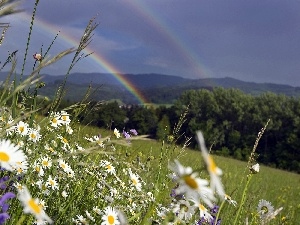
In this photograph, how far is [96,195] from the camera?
271 cm

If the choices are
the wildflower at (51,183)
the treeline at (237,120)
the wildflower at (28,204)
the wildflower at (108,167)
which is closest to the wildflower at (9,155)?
the wildflower at (28,204)

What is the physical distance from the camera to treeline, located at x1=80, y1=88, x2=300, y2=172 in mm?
59594

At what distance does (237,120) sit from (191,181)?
232 feet

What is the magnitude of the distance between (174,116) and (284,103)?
17.5 m

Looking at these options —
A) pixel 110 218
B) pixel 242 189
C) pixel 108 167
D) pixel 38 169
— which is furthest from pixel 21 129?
pixel 242 189

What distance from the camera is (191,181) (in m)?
0.74

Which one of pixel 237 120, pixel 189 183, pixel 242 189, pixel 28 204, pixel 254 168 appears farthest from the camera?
pixel 237 120

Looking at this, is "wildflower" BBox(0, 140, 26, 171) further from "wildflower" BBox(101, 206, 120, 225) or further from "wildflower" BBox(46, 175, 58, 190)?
"wildflower" BBox(46, 175, 58, 190)

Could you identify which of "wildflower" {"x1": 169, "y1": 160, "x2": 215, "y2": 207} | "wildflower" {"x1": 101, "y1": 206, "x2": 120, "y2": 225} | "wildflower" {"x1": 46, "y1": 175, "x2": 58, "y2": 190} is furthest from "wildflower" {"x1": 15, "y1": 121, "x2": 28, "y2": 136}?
"wildflower" {"x1": 169, "y1": 160, "x2": 215, "y2": 207}

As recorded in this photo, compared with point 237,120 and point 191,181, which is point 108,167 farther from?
point 237,120

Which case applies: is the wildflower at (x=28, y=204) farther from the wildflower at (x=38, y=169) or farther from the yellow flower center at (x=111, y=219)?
the wildflower at (x=38, y=169)

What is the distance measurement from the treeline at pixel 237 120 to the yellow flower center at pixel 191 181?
55.7 meters

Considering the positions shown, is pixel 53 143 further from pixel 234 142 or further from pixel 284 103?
pixel 284 103

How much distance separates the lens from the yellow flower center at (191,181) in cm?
73
